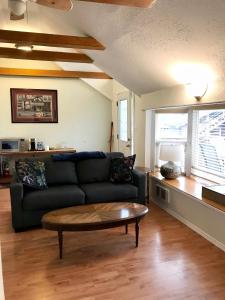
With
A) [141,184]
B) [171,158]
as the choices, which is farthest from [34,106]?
[171,158]

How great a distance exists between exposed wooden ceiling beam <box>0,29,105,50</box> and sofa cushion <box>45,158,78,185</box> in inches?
63.6

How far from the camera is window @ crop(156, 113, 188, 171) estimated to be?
13.4 ft

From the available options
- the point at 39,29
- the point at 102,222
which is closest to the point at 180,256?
the point at 102,222

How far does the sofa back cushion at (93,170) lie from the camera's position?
389 cm

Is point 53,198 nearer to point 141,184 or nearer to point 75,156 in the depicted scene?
point 75,156

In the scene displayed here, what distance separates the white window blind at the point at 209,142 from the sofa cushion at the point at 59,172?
6.02 feet

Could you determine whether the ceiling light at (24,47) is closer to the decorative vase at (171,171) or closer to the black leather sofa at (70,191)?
the black leather sofa at (70,191)

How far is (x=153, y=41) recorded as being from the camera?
274cm

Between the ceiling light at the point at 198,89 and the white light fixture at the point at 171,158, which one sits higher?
the ceiling light at the point at 198,89

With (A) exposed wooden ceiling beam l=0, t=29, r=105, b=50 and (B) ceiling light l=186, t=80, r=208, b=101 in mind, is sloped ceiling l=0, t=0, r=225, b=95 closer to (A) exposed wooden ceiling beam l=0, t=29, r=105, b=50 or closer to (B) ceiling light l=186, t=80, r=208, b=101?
(A) exposed wooden ceiling beam l=0, t=29, r=105, b=50

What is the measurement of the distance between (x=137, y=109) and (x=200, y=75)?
2.13m

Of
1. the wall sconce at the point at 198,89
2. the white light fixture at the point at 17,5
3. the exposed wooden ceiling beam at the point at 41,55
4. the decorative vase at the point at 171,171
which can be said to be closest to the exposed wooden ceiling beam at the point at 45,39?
the white light fixture at the point at 17,5

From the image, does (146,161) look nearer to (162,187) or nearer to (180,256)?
(162,187)

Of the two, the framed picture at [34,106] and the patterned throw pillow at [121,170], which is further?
the framed picture at [34,106]
